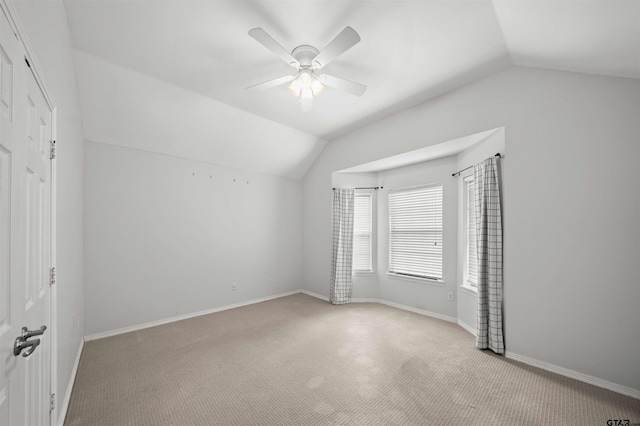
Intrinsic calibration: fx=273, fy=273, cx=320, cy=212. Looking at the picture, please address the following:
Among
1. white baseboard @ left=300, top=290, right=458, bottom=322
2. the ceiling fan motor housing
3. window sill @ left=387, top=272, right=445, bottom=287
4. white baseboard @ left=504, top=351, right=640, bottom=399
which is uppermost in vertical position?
the ceiling fan motor housing

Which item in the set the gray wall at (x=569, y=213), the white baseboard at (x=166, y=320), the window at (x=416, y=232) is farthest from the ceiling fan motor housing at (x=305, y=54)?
the white baseboard at (x=166, y=320)

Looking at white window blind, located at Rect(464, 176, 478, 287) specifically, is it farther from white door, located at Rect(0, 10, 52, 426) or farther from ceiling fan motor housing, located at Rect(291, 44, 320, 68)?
white door, located at Rect(0, 10, 52, 426)

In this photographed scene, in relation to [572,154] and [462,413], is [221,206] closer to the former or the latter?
[462,413]

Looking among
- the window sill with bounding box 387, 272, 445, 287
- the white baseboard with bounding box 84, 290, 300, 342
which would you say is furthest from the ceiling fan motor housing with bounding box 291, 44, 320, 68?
the white baseboard with bounding box 84, 290, 300, 342

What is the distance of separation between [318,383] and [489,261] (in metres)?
2.19

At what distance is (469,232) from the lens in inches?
147

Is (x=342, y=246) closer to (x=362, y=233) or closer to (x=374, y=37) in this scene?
(x=362, y=233)

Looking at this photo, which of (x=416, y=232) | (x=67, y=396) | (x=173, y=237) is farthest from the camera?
(x=416, y=232)

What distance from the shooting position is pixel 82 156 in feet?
10.4

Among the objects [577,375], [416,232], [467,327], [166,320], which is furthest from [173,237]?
[577,375]

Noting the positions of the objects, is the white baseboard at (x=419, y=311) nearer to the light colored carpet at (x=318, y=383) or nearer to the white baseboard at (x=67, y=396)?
the light colored carpet at (x=318, y=383)

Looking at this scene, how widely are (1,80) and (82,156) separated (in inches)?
108

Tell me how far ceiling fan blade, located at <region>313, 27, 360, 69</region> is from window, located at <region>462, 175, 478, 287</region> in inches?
102

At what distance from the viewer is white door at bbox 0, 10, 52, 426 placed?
1.00 metres
